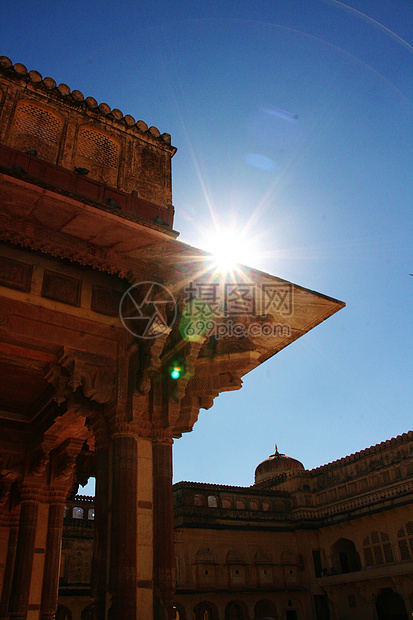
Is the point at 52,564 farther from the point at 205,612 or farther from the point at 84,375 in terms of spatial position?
the point at 205,612

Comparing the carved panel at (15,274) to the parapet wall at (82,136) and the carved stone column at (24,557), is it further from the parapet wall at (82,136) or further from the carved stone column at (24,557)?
the carved stone column at (24,557)

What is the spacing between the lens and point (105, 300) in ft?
26.7

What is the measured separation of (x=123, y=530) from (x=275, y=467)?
4535 centimetres

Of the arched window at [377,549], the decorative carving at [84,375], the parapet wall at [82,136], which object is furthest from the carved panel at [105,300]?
the arched window at [377,549]

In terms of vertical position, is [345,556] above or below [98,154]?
below

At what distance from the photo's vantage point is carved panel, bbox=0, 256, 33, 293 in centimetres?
717

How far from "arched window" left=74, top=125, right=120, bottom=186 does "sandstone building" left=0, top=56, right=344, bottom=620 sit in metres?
0.02

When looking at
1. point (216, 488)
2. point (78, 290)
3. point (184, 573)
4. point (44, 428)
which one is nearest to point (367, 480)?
point (216, 488)

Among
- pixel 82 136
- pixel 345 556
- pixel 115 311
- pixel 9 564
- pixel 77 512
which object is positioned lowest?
pixel 9 564

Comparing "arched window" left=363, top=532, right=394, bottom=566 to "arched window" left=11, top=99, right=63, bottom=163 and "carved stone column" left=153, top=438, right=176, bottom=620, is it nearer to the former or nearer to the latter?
"carved stone column" left=153, top=438, right=176, bottom=620

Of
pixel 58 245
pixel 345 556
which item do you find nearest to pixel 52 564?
pixel 58 245

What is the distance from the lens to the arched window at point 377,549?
3450 centimetres

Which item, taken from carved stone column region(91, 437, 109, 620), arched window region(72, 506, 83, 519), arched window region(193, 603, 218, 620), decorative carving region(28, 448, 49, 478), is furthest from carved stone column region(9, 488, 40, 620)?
arched window region(193, 603, 218, 620)

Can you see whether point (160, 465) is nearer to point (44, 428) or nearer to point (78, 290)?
point (78, 290)
